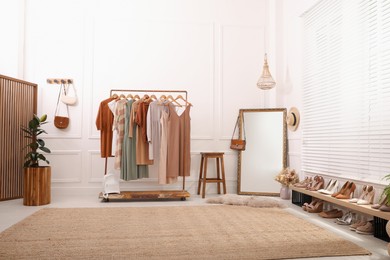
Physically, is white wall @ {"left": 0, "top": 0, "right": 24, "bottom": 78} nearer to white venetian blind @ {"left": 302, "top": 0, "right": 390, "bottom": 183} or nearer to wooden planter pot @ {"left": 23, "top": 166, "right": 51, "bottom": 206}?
wooden planter pot @ {"left": 23, "top": 166, "right": 51, "bottom": 206}

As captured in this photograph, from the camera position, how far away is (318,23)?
15.3 feet

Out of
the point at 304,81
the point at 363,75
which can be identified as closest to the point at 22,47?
the point at 304,81

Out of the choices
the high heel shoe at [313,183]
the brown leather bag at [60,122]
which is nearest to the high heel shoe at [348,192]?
the high heel shoe at [313,183]

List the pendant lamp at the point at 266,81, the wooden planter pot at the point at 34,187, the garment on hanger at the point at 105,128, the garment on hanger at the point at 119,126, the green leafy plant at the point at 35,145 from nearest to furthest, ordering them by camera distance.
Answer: the wooden planter pot at the point at 34,187, the green leafy plant at the point at 35,145, the garment on hanger at the point at 119,126, the garment on hanger at the point at 105,128, the pendant lamp at the point at 266,81

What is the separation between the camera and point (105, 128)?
5.20 m

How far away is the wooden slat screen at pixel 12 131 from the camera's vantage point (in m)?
4.86

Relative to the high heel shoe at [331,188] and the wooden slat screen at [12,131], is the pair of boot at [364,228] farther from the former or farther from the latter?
the wooden slat screen at [12,131]

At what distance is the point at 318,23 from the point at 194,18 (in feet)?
7.20

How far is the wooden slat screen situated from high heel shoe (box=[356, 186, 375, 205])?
4.57 metres

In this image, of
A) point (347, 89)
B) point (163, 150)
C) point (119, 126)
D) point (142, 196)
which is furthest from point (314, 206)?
point (119, 126)

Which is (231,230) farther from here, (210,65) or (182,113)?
(210,65)

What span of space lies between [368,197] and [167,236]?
1965 millimetres

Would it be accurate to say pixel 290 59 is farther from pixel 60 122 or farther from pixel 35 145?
pixel 35 145

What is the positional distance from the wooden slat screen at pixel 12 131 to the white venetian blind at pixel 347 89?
4.22 metres
